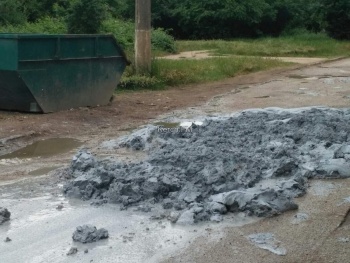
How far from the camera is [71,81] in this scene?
13.9 m

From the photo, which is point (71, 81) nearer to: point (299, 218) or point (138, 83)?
point (138, 83)

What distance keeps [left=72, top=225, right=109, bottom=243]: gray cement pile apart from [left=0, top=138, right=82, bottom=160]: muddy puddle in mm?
4039

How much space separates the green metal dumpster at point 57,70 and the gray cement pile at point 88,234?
657 centimetres

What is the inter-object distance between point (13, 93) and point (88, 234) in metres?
7.26

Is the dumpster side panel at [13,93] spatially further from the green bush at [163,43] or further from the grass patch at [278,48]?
the grass patch at [278,48]

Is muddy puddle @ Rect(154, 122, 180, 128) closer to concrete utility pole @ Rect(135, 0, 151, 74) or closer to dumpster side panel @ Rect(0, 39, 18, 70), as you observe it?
dumpster side panel @ Rect(0, 39, 18, 70)

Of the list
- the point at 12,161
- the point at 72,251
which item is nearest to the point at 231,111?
the point at 12,161

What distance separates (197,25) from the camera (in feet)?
138

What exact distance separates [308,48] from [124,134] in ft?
79.6

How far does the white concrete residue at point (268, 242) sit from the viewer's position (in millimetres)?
6055

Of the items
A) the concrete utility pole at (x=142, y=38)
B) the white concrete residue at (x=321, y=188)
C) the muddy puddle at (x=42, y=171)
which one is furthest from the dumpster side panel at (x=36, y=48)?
the white concrete residue at (x=321, y=188)

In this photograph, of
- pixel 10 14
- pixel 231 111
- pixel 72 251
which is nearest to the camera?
pixel 72 251

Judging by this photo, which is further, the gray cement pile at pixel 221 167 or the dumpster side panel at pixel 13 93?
the dumpster side panel at pixel 13 93

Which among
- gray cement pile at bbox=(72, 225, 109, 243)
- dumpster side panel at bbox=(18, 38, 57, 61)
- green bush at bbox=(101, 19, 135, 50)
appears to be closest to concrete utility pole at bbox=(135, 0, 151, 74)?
green bush at bbox=(101, 19, 135, 50)
